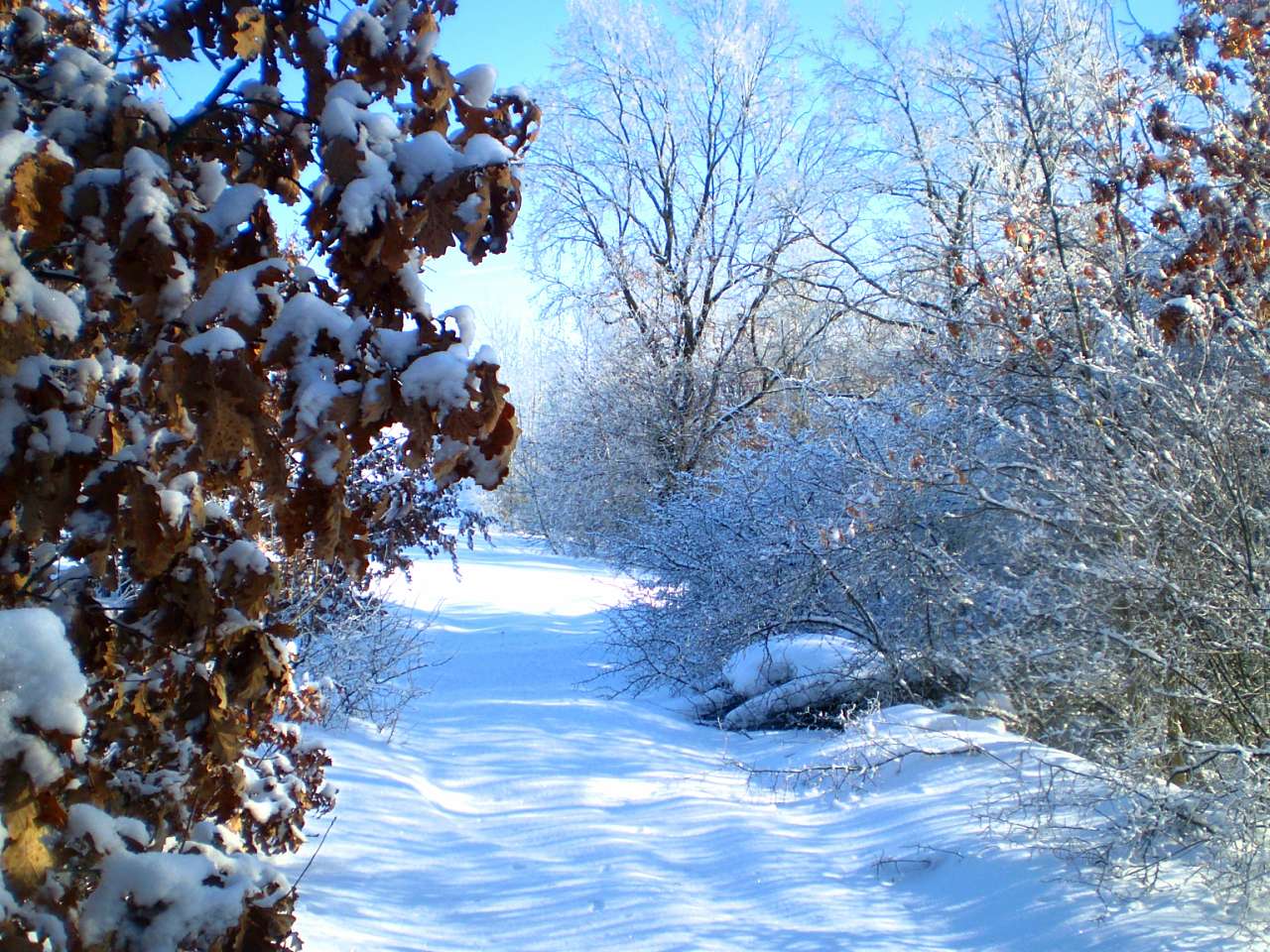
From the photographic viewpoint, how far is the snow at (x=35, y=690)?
1422 millimetres

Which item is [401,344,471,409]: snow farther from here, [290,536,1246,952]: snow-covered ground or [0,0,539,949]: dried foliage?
[290,536,1246,952]: snow-covered ground

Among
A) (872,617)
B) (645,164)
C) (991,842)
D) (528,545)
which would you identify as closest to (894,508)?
(872,617)

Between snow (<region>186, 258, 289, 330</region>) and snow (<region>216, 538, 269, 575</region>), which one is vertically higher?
snow (<region>186, 258, 289, 330</region>)

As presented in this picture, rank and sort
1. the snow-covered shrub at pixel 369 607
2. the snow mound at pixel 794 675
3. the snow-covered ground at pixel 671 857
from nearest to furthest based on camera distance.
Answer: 1. the snow-covered ground at pixel 671 857
2. the snow-covered shrub at pixel 369 607
3. the snow mound at pixel 794 675

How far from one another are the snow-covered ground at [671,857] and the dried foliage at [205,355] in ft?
8.39

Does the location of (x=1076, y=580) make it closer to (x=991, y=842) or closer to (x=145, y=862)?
(x=991, y=842)

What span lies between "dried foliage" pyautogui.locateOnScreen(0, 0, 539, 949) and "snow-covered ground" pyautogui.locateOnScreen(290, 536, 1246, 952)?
8.39 feet

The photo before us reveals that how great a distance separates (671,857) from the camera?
530 centimetres

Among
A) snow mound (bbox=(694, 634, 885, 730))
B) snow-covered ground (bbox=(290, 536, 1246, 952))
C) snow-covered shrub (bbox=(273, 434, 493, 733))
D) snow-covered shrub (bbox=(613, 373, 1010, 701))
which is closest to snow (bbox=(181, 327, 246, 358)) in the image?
snow-covered ground (bbox=(290, 536, 1246, 952))

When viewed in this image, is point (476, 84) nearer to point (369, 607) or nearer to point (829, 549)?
point (829, 549)

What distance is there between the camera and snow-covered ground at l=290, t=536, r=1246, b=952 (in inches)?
165

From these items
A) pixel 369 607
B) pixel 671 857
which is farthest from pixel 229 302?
pixel 369 607

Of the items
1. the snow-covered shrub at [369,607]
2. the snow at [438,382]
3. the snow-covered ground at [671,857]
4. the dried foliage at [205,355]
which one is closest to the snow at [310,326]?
the dried foliage at [205,355]

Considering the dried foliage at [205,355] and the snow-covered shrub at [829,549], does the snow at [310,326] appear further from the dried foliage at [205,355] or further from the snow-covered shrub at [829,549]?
the snow-covered shrub at [829,549]
